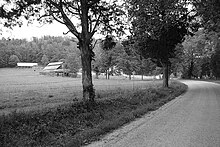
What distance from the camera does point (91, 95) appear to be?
12.8m

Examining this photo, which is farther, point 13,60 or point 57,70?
point 13,60

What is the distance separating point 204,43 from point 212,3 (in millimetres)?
43753

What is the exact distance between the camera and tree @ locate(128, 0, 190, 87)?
1916 cm

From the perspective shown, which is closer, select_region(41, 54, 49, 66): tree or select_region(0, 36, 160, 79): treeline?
select_region(0, 36, 160, 79): treeline

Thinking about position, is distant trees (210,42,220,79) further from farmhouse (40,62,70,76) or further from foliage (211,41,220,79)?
farmhouse (40,62,70,76)

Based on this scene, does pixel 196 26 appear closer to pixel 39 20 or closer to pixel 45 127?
pixel 39 20

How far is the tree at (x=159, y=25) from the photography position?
19.2m

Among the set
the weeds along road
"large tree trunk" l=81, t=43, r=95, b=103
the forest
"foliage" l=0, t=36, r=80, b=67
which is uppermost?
"foliage" l=0, t=36, r=80, b=67

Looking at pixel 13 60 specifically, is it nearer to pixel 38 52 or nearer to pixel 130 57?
pixel 38 52

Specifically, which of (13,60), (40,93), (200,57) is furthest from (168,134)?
(13,60)

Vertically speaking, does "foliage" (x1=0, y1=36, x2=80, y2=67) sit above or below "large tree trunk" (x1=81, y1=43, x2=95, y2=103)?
above

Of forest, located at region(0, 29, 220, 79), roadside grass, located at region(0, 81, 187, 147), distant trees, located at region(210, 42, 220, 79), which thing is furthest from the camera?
distant trees, located at region(210, 42, 220, 79)

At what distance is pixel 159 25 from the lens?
22.3 meters

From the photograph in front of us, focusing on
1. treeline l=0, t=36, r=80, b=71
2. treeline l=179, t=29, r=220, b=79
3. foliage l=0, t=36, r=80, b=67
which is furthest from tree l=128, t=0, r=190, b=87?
foliage l=0, t=36, r=80, b=67
